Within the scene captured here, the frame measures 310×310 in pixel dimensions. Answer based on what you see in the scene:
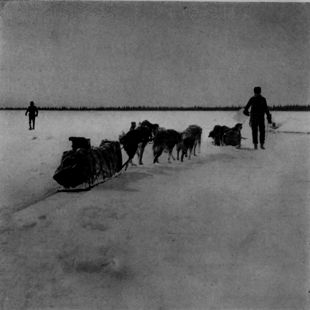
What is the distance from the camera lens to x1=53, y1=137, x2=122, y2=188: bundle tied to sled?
17.3 ft

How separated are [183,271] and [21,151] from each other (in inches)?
287

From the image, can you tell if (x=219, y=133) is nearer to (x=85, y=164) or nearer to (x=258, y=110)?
(x=258, y=110)

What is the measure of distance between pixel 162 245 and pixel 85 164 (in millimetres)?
2186

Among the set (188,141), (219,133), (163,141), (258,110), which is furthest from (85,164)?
(219,133)

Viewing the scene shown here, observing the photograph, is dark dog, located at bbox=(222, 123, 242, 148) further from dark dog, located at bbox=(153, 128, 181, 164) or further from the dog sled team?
dark dog, located at bbox=(153, 128, 181, 164)

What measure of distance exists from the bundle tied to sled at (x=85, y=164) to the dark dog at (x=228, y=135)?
408 centimetres

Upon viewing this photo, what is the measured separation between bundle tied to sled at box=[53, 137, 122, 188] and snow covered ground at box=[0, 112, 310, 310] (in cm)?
26

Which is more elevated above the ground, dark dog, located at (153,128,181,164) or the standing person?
the standing person

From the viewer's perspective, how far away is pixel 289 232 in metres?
3.83

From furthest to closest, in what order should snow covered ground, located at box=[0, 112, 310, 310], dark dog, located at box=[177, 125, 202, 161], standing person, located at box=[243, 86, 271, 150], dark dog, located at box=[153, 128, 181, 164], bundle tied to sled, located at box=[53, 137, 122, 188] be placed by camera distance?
standing person, located at box=[243, 86, 271, 150] < dark dog, located at box=[177, 125, 202, 161] < dark dog, located at box=[153, 128, 181, 164] < bundle tied to sled, located at box=[53, 137, 122, 188] < snow covered ground, located at box=[0, 112, 310, 310]

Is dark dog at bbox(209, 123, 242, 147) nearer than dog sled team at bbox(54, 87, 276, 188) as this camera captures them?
No

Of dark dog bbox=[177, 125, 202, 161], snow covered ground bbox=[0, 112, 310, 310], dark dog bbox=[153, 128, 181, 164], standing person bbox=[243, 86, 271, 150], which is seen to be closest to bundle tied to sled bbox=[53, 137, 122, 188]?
snow covered ground bbox=[0, 112, 310, 310]

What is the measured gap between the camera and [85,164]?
5.44 m

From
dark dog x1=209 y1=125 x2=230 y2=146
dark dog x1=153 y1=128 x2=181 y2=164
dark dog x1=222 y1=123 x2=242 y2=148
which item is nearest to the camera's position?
dark dog x1=153 y1=128 x2=181 y2=164
